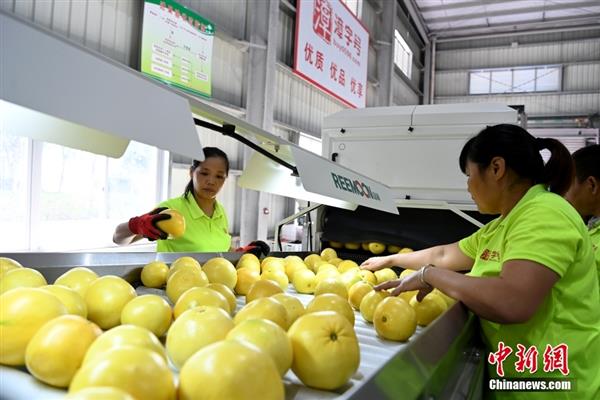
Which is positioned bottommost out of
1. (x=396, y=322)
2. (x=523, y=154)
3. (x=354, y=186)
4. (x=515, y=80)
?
(x=396, y=322)

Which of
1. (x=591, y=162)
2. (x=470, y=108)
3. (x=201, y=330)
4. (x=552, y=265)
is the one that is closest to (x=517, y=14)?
(x=470, y=108)

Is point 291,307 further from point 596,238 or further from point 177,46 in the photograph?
point 177,46

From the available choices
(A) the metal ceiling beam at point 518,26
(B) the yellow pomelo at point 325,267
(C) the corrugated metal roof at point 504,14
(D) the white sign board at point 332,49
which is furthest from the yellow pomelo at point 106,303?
(A) the metal ceiling beam at point 518,26

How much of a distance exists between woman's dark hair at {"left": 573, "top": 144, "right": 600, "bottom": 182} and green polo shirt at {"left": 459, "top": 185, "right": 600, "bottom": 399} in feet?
2.81

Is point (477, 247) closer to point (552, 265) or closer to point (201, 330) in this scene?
point (552, 265)

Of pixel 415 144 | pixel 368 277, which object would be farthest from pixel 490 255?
pixel 415 144

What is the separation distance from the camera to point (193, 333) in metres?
0.81

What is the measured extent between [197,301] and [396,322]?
1.70ft

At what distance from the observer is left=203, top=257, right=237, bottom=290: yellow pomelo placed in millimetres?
1511

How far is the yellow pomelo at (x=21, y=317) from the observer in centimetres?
77

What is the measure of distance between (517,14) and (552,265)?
12.6 m

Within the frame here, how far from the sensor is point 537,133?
12992 mm

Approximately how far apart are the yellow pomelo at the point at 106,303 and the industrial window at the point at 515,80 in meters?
14.1

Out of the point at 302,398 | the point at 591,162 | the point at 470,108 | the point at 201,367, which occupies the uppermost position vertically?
the point at 470,108
